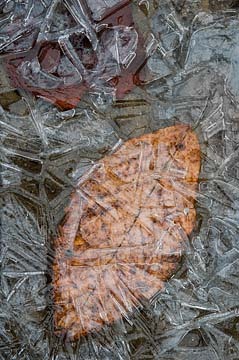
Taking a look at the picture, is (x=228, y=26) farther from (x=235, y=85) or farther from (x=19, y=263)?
(x=19, y=263)

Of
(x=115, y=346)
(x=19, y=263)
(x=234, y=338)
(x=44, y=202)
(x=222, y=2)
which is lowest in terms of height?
(x=234, y=338)

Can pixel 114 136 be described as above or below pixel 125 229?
above

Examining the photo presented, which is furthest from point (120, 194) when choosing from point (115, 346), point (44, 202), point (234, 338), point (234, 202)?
point (234, 338)

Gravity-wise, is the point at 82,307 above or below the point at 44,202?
below
